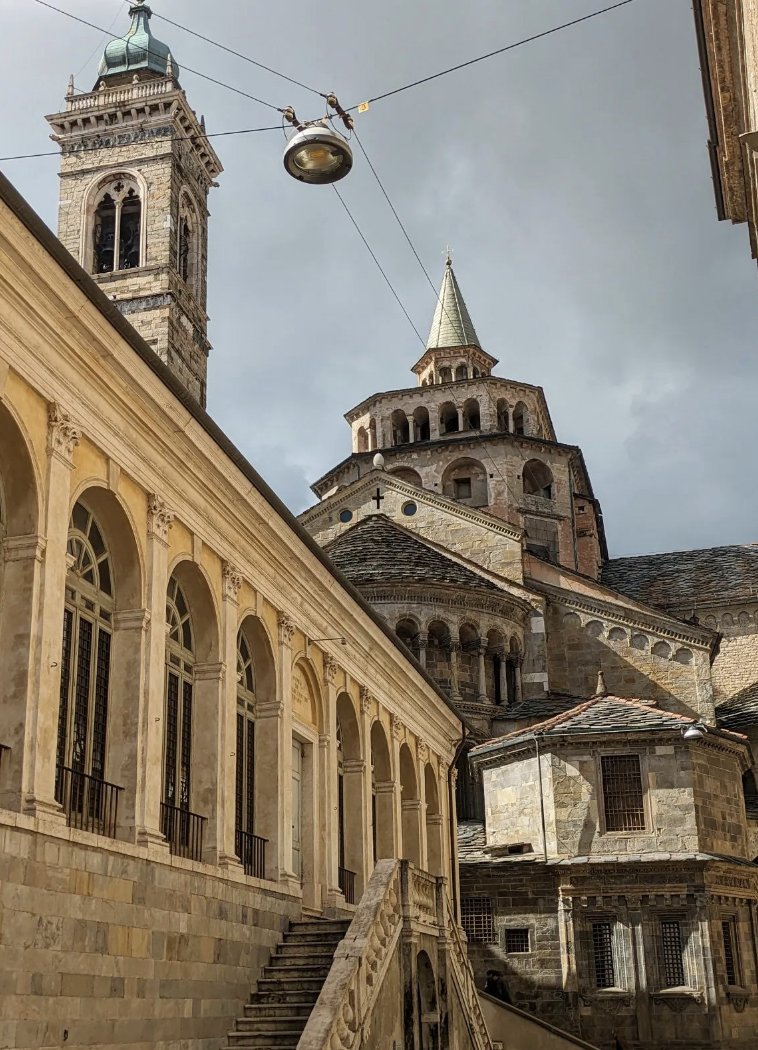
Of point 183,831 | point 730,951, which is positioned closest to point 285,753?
point 183,831

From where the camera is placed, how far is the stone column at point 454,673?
3909cm

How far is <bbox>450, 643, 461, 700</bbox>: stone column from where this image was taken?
1539 inches

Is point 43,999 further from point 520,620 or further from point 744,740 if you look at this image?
point 520,620

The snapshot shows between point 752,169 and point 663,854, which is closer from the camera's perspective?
point 752,169

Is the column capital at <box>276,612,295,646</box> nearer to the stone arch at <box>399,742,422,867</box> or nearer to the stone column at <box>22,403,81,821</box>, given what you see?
the stone column at <box>22,403,81,821</box>

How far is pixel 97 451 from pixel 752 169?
756 cm

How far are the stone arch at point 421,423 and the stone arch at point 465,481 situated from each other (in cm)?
429

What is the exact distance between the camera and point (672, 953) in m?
28.1

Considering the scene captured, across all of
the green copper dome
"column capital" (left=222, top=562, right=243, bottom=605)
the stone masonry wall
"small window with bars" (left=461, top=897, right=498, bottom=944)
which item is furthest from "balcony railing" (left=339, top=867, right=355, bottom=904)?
the green copper dome

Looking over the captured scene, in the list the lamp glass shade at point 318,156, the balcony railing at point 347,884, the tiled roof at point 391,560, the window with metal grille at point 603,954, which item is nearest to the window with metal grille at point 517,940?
the window with metal grille at point 603,954

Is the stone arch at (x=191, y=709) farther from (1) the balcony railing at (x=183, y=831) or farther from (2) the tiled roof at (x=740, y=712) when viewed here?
(2) the tiled roof at (x=740, y=712)

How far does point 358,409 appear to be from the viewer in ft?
197

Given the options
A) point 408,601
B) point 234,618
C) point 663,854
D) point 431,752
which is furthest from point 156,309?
point 234,618

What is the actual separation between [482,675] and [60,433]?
1112 inches
